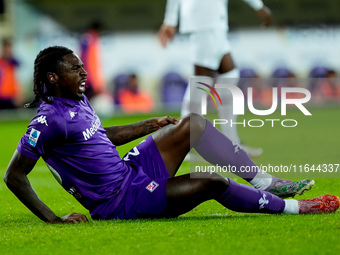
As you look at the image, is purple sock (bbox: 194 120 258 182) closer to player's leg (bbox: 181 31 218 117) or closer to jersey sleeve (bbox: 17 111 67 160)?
jersey sleeve (bbox: 17 111 67 160)

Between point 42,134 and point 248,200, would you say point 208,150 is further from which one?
point 42,134

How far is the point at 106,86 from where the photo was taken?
1792 cm

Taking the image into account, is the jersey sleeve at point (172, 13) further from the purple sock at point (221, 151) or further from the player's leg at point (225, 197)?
the player's leg at point (225, 197)

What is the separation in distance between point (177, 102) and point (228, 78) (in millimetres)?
10358

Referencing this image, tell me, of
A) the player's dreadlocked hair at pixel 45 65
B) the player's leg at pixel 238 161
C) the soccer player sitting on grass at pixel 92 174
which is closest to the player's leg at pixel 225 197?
the soccer player sitting on grass at pixel 92 174

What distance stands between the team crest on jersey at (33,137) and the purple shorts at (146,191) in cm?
65

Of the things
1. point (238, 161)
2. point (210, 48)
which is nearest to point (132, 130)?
point (238, 161)

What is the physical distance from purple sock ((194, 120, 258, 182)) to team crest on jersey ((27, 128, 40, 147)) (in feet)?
3.58

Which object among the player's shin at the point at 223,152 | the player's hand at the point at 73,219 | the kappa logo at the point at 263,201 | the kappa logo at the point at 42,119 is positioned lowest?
the player's hand at the point at 73,219

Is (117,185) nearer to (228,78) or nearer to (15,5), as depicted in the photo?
(228,78)

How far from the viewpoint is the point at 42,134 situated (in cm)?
404

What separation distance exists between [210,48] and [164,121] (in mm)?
3231

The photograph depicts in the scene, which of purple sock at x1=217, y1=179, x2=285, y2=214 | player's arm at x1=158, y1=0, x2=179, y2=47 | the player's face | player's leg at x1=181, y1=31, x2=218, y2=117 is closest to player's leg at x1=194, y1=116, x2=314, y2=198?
purple sock at x1=217, y1=179, x2=285, y2=214

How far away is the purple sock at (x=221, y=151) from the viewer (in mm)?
4570
